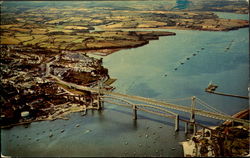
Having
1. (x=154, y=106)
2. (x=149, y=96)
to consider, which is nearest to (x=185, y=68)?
(x=149, y=96)

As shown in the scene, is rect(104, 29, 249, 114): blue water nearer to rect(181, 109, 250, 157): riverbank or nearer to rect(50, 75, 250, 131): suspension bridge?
rect(50, 75, 250, 131): suspension bridge

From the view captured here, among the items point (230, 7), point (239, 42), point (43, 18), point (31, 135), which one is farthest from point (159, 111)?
point (230, 7)

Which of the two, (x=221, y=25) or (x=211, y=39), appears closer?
(x=211, y=39)

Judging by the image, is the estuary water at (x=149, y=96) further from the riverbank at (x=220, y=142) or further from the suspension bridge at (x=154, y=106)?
the riverbank at (x=220, y=142)

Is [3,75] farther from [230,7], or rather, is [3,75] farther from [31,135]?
[230,7]

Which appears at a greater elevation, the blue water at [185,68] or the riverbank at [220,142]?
the blue water at [185,68]

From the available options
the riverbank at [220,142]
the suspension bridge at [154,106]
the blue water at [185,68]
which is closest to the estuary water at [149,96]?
the blue water at [185,68]

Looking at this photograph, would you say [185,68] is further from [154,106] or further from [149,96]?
[154,106]

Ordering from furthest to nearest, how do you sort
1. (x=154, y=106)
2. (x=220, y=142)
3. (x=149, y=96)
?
1. (x=149, y=96)
2. (x=154, y=106)
3. (x=220, y=142)
